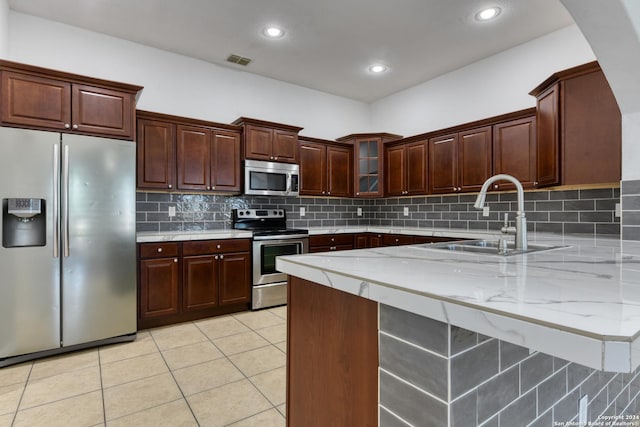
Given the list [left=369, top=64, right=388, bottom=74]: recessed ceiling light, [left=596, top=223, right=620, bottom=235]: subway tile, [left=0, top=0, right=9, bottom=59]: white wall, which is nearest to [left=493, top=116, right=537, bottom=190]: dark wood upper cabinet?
[left=596, top=223, right=620, bottom=235]: subway tile

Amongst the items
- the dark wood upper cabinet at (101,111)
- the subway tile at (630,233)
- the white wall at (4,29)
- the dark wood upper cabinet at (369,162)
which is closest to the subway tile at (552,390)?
the subway tile at (630,233)

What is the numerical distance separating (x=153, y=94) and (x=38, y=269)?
210 centimetres

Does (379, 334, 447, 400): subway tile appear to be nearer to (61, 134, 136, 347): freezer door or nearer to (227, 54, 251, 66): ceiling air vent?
(61, 134, 136, 347): freezer door

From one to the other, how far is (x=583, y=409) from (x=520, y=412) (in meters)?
0.57

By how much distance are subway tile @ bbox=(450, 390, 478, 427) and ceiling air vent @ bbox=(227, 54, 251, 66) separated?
3974 mm

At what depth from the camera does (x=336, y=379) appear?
109cm

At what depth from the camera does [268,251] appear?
3.72 metres

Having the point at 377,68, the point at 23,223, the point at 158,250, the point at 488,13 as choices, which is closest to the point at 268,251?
the point at 158,250

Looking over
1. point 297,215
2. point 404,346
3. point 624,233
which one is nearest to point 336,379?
point 404,346

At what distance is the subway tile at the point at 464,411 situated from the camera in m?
0.73

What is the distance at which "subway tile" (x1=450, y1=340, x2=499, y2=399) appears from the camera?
0.73 metres

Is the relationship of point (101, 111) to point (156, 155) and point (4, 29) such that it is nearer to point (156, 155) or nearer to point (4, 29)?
point (156, 155)

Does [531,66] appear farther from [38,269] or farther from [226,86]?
[38,269]

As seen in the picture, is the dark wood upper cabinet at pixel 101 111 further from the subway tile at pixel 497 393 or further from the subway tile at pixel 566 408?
the subway tile at pixel 566 408
